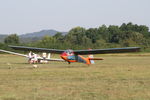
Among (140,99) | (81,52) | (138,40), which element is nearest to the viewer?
(140,99)

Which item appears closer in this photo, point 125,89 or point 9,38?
point 125,89

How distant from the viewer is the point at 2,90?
11.5 m

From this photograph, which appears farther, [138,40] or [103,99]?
[138,40]

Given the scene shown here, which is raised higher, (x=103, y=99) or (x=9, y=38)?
(x=9, y=38)

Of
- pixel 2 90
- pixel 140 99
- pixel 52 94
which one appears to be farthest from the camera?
pixel 2 90

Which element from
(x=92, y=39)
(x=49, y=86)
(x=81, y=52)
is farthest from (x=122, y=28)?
(x=49, y=86)

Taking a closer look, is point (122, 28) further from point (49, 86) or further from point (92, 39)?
point (49, 86)

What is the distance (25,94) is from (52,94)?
78 cm

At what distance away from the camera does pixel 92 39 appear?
13900cm

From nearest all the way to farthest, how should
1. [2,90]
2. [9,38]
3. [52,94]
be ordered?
[52,94], [2,90], [9,38]

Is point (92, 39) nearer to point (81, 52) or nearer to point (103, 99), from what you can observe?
point (81, 52)

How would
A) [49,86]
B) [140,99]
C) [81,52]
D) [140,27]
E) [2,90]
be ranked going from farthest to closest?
[140,27] → [81,52] → [49,86] → [2,90] → [140,99]

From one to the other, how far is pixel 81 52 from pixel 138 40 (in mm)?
83050

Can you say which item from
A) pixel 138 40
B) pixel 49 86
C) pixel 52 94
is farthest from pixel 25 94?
pixel 138 40
